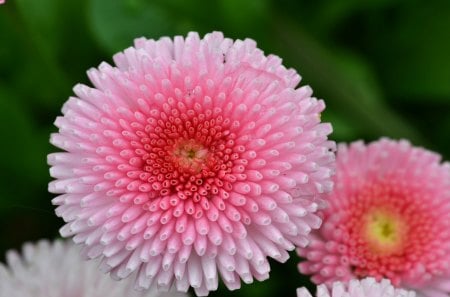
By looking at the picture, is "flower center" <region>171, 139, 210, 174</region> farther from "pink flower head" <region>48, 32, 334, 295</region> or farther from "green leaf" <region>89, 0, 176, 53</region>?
"green leaf" <region>89, 0, 176, 53</region>

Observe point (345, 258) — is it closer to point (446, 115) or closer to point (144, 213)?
point (144, 213)

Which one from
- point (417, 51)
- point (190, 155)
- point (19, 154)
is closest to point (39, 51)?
point (19, 154)

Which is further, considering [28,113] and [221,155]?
[28,113]

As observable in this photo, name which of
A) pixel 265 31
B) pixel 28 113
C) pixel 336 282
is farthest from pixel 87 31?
pixel 336 282

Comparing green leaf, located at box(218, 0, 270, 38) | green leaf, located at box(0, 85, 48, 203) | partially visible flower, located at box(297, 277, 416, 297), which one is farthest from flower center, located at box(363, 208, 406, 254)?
green leaf, located at box(0, 85, 48, 203)

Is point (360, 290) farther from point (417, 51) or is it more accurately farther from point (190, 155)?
point (417, 51)
